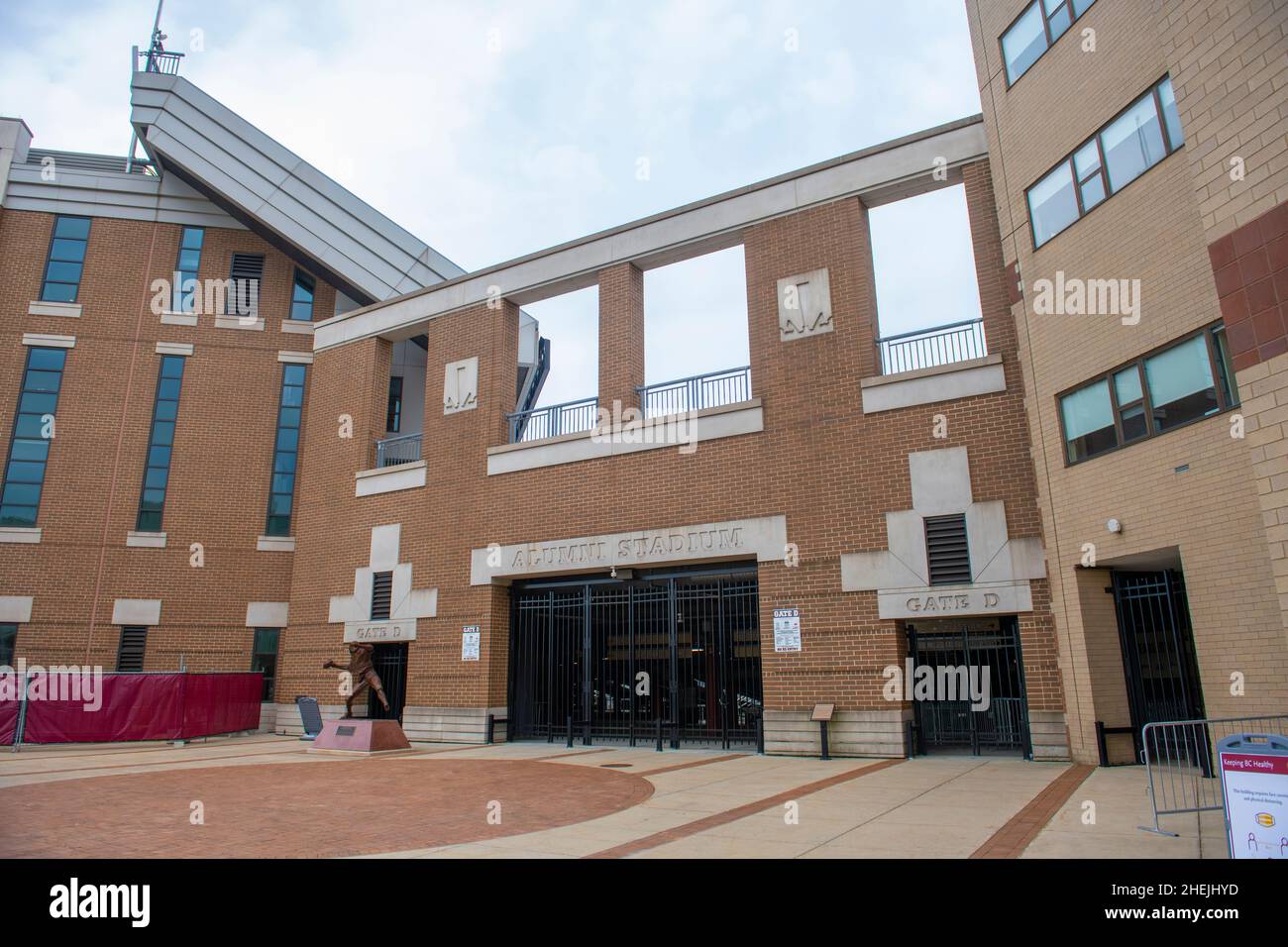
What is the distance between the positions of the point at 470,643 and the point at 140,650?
1023 centimetres

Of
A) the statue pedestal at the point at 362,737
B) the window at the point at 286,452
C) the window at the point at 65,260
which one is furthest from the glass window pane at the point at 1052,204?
the window at the point at 65,260

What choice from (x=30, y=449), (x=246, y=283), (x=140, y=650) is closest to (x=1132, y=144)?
(x=246, y=283)

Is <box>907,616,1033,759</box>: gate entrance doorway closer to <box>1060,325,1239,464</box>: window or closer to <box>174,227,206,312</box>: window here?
<box>1060,325,1239,464</box>: window

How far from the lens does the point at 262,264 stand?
80.9ft

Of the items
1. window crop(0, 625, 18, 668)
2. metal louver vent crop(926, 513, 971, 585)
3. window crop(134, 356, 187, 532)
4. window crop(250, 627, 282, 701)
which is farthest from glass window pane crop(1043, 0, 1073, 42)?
window crop(0, 625, 18, 668)

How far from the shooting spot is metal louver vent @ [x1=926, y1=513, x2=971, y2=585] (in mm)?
13586

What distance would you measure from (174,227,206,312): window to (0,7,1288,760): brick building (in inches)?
4.3

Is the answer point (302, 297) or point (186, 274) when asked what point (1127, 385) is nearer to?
point (302, 297)

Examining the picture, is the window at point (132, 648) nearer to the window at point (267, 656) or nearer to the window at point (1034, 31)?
the window at point (267, 656)

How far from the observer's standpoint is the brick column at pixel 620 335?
1764 centimetres

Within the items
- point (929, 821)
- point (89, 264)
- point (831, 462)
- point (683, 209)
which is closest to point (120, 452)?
point (89, 264)

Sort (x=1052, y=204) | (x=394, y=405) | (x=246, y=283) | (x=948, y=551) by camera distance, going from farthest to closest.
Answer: (x=394, y=405), (x=246, y=283), (x=948, y=551), (x=1052, y=204)

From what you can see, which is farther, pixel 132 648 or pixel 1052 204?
pixel 132 648

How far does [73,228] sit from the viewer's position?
24156 millimetres
